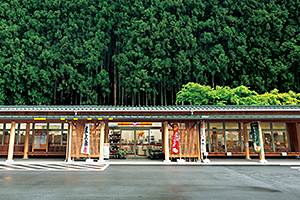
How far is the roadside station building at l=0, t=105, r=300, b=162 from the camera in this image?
12.3 metres

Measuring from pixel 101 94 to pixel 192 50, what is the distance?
43.4 feet

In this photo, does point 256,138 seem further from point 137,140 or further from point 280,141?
point 137,140

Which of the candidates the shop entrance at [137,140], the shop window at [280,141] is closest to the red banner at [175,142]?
the shop entrance at [137,140]

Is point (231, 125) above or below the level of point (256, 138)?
above

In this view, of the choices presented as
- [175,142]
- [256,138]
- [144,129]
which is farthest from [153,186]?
[256,138]

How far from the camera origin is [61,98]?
90.4 feet

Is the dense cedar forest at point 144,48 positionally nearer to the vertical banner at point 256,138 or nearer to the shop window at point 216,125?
the shop window at point 216,125

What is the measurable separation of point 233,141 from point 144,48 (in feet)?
55.4

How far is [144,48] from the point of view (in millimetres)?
27188

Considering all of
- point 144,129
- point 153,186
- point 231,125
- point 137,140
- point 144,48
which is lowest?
point 153,186

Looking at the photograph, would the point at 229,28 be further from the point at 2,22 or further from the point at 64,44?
the point at 2,22

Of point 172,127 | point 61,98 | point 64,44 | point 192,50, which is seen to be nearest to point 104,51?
point 64,44

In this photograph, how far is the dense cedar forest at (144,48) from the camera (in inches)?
1009

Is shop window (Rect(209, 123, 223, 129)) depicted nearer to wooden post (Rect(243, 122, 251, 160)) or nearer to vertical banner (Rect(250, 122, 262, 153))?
wooden post (Rect(243, 122, 251, 160))
